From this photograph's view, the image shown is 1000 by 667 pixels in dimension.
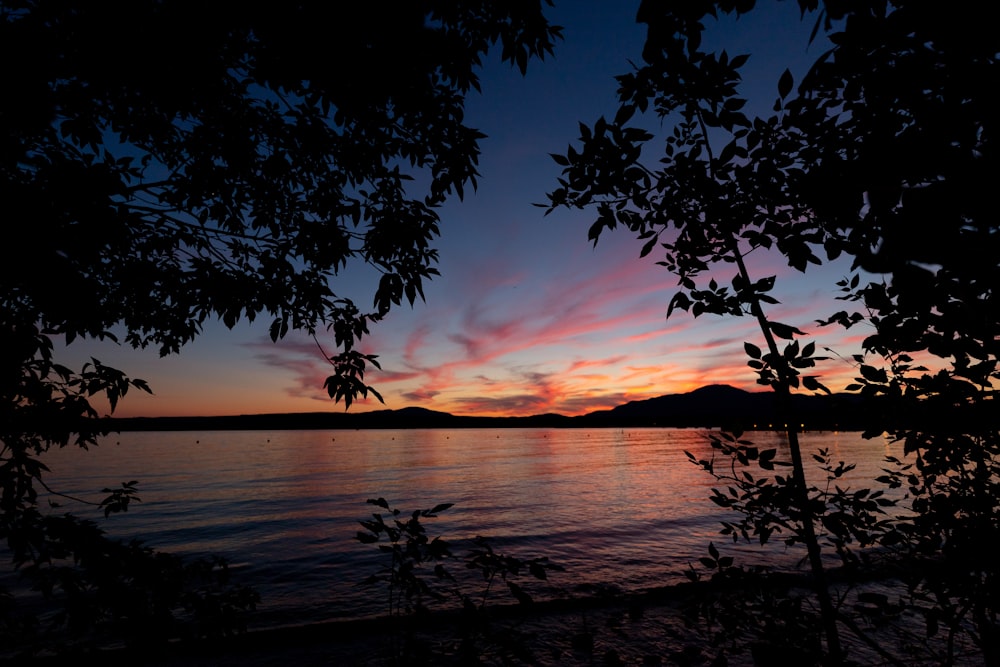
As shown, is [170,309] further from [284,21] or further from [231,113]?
[284,21]

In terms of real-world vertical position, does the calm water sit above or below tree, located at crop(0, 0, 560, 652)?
below

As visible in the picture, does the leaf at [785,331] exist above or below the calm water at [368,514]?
above

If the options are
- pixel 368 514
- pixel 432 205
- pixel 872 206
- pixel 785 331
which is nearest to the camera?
pixel 872 206

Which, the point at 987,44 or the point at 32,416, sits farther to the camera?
the point at 32,416

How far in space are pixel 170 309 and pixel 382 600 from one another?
1046cm

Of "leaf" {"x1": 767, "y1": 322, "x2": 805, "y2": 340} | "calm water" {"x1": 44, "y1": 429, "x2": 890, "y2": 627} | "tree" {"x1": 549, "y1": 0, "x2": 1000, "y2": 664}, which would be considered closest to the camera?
"tree" {"x1": 549, "y1": 0, "x2": 1000, "y2": 664}

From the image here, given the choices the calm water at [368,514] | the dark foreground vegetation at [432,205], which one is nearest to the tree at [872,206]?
the dark foreground vegetation at [432,205]

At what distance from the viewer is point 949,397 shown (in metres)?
2.91

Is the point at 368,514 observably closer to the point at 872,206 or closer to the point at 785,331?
the point at 785,331

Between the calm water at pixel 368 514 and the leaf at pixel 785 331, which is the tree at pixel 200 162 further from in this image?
the calm water at pixel 368 514

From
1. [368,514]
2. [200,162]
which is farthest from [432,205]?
[368,514]

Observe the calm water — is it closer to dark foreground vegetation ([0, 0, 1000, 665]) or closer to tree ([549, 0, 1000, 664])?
dark foreground vegetation ([0, 0, 1000, 665])

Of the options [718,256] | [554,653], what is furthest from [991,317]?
[554,653]

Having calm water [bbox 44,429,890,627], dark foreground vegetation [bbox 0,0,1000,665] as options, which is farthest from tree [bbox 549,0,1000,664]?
calm water [bbox 44,429,890,627]
